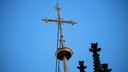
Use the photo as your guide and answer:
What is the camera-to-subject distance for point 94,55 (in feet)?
81.4

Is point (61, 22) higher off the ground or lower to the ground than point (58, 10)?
lower

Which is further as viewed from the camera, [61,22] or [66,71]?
[61,22]

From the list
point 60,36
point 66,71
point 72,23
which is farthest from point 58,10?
point 66,71

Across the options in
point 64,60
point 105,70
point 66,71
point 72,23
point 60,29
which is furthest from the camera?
point 105,70

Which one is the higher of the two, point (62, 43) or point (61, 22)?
point (61, 22)

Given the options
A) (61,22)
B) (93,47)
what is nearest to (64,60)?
(61,22)

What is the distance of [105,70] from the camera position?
23.5 metres

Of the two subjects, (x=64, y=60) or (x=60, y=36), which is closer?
(x=64, y=60)

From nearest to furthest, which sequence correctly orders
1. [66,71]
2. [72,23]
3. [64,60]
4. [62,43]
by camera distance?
[66,71]
[64,60]
[62,43]
[72,23]

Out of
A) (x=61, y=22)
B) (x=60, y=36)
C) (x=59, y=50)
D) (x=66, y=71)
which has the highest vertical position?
(x=61, y=22)

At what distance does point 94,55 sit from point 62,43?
30.3 ft

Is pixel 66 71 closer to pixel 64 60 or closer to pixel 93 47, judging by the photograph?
pixel 64 60

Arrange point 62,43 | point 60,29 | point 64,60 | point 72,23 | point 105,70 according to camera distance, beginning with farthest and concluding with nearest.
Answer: point 105,70, point 72,23, point 60,29, point 62,43, point 64,60

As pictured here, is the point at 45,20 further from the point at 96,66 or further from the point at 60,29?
the point at 96,66
